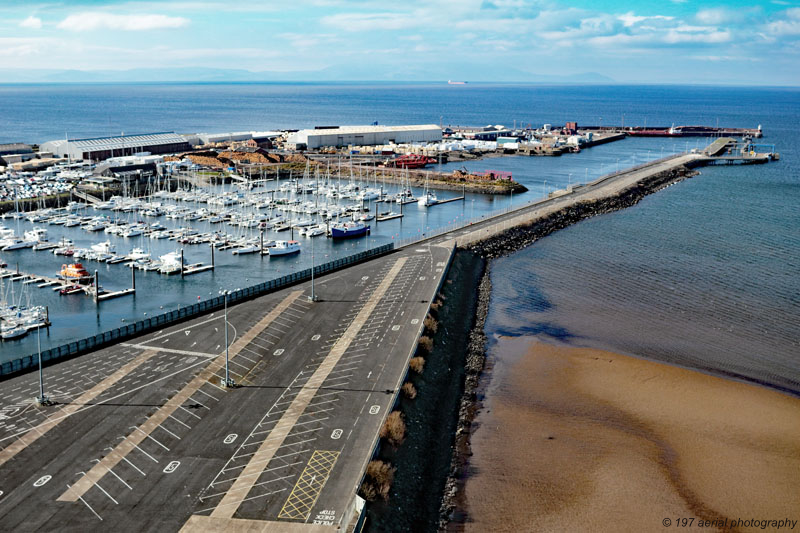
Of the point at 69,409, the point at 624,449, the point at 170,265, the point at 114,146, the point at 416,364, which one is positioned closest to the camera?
the point at 69,409

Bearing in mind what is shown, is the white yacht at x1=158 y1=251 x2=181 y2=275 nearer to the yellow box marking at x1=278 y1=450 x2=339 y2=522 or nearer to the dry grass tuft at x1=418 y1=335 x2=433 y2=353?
the dry grass tuft at x1=418 y1=335 x2=433 y2=353

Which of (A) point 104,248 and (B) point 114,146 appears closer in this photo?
(A) point 104,248

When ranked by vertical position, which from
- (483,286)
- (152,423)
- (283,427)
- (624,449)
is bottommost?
(624,449)

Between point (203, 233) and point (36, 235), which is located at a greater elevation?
point (203, 233)

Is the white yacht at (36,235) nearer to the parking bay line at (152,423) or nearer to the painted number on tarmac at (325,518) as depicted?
the parking bay line at (152,423)

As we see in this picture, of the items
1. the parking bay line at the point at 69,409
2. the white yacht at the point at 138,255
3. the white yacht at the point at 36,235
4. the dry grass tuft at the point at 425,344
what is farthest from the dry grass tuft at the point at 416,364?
the white yacht at the point at 36,235

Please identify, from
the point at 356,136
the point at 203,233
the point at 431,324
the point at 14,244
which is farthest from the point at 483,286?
the point at 356,136

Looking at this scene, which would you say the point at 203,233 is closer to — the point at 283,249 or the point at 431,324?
the point at 283,249
